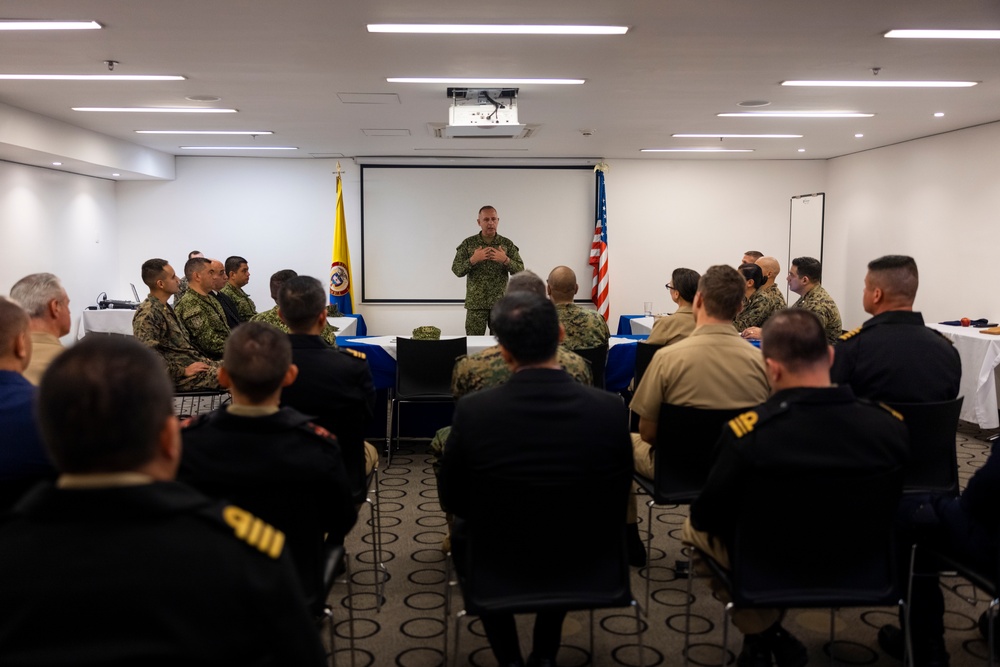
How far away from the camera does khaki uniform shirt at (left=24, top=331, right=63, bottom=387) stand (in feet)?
9.03

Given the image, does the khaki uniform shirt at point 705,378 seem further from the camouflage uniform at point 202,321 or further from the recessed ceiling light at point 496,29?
the camouflage uniform at point 202,321

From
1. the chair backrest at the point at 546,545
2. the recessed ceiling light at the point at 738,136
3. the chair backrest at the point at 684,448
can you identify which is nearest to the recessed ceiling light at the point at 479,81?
the recessed ceiling light at the point at 738,136

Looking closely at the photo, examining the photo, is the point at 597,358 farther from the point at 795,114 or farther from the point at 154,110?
the point at 154,110

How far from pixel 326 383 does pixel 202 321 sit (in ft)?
8.40

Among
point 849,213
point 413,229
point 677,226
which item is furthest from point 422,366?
point 849,213

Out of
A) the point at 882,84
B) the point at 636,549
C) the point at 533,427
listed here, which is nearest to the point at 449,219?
the point at 882,84

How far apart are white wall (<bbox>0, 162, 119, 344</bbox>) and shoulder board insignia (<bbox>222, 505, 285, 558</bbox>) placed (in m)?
8.97

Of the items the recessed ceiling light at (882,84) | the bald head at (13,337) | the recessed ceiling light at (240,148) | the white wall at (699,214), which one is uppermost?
the recessed ceiling light at (882,84)

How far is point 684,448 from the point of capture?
3021 millimetres

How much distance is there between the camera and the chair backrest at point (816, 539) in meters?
2.13

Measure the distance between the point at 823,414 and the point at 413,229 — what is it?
9780mm

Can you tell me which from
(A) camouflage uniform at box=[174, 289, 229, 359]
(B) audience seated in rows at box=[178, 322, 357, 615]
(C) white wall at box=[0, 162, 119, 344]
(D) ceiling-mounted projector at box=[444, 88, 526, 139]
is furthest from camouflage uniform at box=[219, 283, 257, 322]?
(B) audience seated in rows at box=[178, 322, 357, 615]

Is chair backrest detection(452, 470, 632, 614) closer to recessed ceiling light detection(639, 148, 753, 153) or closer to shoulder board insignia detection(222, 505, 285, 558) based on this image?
shoulder board insignia detection(222, 505, 285, 558)

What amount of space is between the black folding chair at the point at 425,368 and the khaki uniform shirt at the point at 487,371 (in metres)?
2.33
